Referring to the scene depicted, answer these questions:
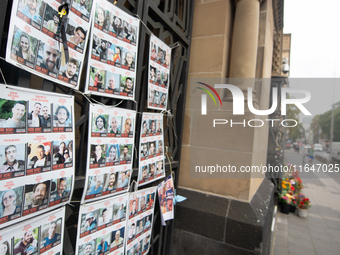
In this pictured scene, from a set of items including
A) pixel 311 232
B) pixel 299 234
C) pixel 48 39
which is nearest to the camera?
pixel 48 39

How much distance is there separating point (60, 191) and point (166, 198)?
116cm

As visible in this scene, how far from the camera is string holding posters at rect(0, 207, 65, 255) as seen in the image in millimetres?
882

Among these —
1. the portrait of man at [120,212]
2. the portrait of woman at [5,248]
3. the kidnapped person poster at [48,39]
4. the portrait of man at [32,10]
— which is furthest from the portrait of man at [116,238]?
the portrait of man at [32,10]

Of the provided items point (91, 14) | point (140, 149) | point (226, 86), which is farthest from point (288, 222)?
point (91, 14)

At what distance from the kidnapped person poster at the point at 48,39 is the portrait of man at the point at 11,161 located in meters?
0.33

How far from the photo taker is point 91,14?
1.15 m

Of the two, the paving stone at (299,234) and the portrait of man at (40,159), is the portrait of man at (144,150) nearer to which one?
the portrait of man at (40,159)

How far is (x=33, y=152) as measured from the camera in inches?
36.2

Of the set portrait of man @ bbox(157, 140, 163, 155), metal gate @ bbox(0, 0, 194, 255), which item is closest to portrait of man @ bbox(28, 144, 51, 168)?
metal gate @ bbox(0, 0, 194, 255)

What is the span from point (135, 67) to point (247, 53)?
1.46 meters

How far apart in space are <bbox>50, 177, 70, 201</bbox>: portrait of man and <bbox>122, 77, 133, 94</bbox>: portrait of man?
25.8 inches

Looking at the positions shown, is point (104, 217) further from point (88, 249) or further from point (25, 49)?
point (25, 49)

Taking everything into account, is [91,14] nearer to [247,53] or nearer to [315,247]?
[247,53]

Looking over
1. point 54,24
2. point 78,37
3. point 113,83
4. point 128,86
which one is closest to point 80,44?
point 78,37
